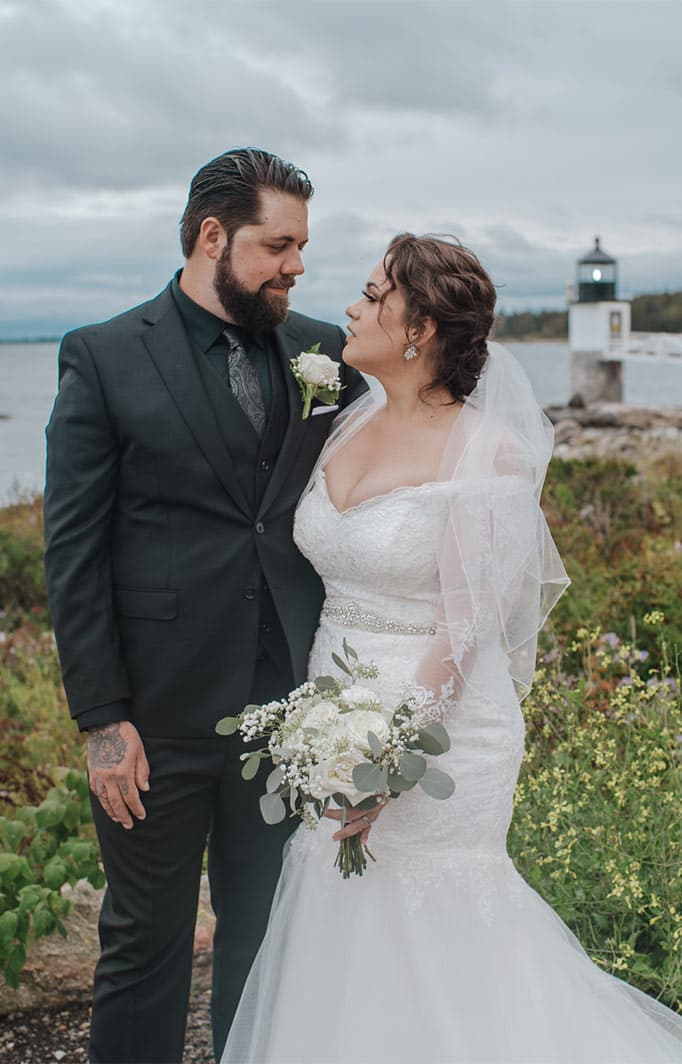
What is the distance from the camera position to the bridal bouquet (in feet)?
8.83

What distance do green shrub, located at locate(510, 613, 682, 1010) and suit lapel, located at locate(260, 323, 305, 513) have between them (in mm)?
1336

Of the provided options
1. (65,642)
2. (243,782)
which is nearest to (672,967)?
(243,782)

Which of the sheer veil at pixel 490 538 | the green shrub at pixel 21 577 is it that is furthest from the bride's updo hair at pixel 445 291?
the green shrub at pixel 21 577

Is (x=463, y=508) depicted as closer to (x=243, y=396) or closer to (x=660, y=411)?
(x=243, y=396)

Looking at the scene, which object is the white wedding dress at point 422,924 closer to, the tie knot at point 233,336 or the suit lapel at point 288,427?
the suit lapel at point 288,427

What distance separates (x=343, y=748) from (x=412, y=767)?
0.19 meters

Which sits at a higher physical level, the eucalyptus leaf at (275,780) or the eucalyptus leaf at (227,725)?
the eucalyptus leaf at (227,725)

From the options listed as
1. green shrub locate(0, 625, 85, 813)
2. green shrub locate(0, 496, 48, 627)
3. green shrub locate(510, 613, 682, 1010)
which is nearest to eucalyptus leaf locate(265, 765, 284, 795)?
green shrub locate(510, 613, 682, 1010)

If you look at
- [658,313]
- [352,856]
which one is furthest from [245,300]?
[658,313]

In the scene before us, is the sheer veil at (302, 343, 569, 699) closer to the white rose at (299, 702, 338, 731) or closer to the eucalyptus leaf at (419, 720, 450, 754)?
the eucalyptus leaf at (419, 720, 450, 754)

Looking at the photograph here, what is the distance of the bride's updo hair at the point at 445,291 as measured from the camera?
3027 mm

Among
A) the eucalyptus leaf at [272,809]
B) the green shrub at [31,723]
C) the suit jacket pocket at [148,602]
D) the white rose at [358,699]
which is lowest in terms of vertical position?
the green shrub at [31,723]

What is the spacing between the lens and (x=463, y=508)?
117 inches

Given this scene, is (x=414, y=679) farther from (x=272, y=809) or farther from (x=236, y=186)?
(x=236, y=186)
